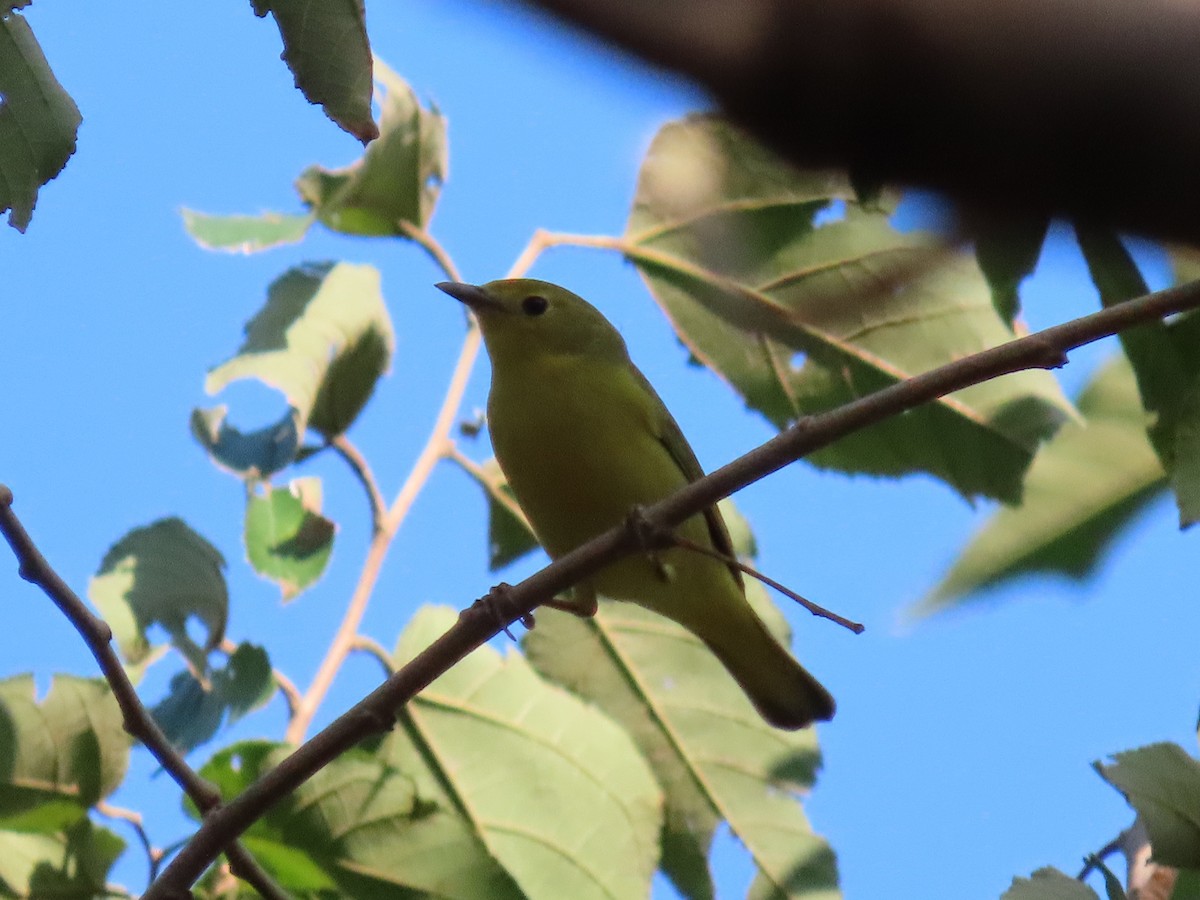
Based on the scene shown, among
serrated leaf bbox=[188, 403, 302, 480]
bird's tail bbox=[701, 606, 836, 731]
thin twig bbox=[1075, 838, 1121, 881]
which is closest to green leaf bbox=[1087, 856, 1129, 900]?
thin twig bbox=[1075, 838, 1121, 881]

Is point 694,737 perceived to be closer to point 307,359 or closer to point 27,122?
point 307,359

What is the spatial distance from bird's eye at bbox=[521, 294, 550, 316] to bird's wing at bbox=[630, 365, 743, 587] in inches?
14.5

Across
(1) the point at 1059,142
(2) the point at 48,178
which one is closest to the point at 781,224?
(2) the point at 48,178

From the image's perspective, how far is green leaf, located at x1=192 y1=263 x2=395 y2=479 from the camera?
3.06m

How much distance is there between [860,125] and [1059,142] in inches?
5.9

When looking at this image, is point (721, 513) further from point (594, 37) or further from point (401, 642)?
point (594, 37)

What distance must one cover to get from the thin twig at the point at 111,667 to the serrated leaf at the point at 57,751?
63 centimetres

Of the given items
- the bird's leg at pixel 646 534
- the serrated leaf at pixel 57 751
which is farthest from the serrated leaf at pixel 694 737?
the bird's leg at pixel 646 534

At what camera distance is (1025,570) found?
11.7 feet

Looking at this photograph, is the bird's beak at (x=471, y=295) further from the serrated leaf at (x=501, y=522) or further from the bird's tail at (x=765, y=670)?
the bird's tail at (x=765, y=670)

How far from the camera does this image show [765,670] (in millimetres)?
3219

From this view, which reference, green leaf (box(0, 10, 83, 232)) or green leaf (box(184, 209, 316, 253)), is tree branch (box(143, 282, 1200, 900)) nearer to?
green leaf (box(0, 10, 83, 232))

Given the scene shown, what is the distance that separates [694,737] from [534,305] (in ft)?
3.65

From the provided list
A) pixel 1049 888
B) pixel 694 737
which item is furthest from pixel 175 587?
pixel 1049 888
